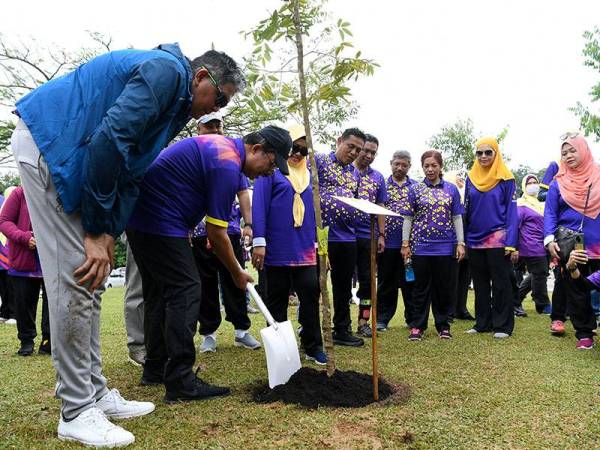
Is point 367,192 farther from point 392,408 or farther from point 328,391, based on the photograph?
point 392,408

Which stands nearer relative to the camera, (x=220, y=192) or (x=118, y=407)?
(x=118, y=407)

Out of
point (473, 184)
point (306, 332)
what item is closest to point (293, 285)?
point (306, 332)

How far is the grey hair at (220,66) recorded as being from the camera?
9.04 ft

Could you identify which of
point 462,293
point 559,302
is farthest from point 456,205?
point 462,293

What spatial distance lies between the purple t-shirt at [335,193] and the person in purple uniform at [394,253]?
1.28 metres

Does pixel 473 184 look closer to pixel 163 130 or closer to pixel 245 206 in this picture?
pixel 245 206

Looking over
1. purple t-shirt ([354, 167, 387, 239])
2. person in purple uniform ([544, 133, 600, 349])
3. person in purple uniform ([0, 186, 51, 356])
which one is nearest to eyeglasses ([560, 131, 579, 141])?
person in purple uniform ([544, 133, 600, 349])

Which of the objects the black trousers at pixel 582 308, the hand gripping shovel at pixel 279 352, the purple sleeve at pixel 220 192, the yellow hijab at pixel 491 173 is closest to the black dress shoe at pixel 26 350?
the hand gripping shovel at pixel 279 352

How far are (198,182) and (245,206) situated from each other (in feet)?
7.36

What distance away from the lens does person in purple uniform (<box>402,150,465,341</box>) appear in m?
5.73

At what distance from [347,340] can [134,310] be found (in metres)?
2.08

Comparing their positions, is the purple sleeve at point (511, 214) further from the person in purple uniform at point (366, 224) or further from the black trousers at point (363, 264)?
the black trousers at point (363, 264)

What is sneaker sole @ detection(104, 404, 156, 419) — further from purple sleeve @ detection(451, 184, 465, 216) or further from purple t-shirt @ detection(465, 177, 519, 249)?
purple t-shirt @ detection(465, 177, 519, 249)

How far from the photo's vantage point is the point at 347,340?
5.22m
